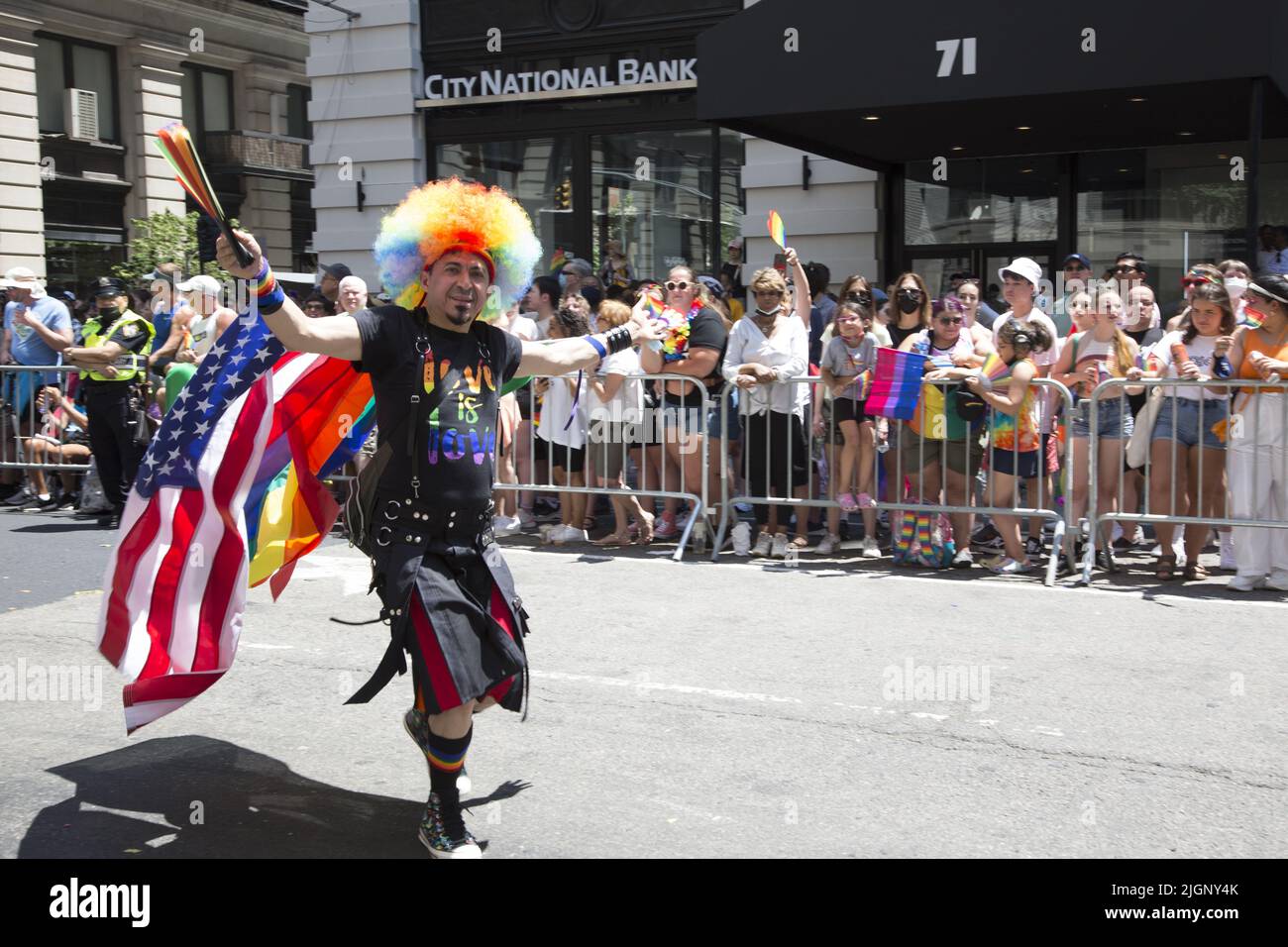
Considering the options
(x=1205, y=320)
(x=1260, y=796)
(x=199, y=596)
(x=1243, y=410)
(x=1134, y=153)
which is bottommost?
(x=1260, y=796)

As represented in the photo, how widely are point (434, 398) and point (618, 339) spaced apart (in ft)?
3.76

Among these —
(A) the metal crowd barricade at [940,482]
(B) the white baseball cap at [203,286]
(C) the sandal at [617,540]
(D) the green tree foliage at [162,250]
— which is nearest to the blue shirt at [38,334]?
(B) the white baseball cap at [203,286]

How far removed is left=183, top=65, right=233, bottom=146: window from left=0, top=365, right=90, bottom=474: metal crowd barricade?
790 inches

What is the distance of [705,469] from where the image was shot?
9.91m

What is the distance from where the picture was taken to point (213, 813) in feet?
15.8

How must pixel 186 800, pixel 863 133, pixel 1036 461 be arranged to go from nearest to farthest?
pixel 186 800
pixel 1036 461
pixel 863 133

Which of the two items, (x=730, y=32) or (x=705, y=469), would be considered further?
(x=730, y=32)

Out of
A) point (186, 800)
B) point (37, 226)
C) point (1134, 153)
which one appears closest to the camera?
point (186, 800)

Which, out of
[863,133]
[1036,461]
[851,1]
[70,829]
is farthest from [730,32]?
[70,829]

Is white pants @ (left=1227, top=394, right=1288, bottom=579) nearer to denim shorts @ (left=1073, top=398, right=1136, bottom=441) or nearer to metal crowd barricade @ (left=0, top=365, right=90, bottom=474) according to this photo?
denim shorts @ (left=1073, top=398, right=1136, bottom=441)

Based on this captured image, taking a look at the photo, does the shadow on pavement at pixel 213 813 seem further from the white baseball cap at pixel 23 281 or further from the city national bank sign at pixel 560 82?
the city national bank sign at pixel 560 82

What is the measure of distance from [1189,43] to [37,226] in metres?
21.3

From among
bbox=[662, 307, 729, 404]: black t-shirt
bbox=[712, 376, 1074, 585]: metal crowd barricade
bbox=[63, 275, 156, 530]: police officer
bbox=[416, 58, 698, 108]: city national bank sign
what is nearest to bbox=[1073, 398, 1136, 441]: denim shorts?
bbox=[712, 376, 1074, 585]: metal crowd barricade

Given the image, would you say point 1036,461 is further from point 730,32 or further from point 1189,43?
point 730,32
